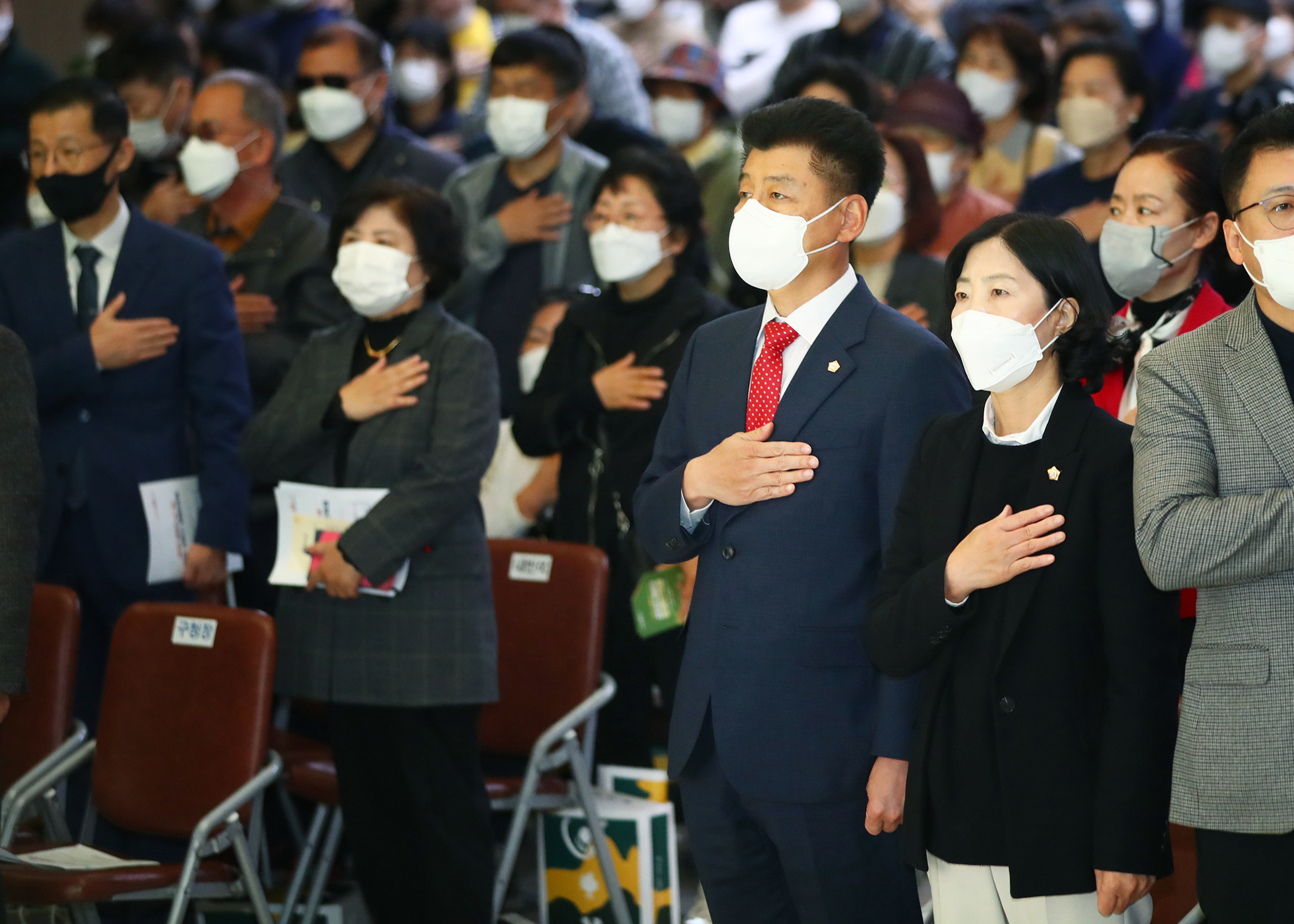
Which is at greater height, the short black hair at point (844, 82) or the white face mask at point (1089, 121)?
the short black hair at point (844, 82)

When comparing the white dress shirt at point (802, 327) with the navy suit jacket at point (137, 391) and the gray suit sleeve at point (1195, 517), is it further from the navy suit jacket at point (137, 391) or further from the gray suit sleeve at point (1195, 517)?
the navy suit jacket at point (137, 391)

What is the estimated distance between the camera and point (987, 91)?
5.98 m

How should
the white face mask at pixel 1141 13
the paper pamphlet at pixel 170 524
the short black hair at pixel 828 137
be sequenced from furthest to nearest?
the white face mask at pixel 1141 13, the paper pamphlet at pixel 170 524, the short black hair at pixel 828 137

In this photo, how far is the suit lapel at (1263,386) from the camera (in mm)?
2316

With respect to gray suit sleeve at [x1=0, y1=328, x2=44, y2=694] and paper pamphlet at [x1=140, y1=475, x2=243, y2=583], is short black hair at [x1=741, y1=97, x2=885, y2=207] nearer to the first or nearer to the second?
gray suit sleeve at [x1=0, y1=328, x2=44, y2=694]

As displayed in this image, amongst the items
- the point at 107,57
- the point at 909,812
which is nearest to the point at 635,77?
the point at 107,57

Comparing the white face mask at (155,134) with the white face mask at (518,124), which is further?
the white face mask at (155,134)

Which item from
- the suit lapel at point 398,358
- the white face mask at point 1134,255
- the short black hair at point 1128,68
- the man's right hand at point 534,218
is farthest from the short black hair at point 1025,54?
the suit lapel at point 398,358

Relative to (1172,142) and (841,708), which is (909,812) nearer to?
(841,708)

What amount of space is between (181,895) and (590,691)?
44.3 inches

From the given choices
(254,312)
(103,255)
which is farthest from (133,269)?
(254,312)

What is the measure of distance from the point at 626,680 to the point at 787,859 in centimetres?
181

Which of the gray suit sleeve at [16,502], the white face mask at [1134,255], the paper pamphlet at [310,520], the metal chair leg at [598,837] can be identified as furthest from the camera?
the metal chair leg at [598,837]

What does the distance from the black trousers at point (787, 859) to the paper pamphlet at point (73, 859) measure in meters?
1.45
